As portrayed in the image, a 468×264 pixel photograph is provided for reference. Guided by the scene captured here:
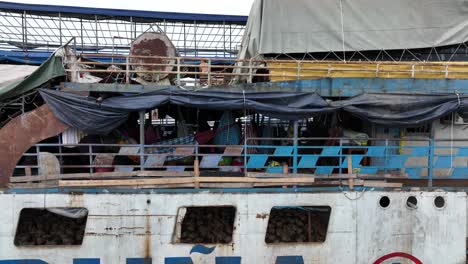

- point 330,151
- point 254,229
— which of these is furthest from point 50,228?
point 330,151

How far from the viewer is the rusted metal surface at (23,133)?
23.8 ft

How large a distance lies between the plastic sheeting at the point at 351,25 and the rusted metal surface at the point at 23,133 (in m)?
5.30

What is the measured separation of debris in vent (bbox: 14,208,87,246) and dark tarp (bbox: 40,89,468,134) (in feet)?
6.54

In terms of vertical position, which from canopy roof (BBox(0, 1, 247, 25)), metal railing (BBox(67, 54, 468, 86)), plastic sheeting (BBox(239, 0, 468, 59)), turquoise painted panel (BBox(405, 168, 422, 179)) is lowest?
turquoise painted panel (BBox(405, 168, 422, 179))

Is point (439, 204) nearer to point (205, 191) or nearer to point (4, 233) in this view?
point (205, 191)

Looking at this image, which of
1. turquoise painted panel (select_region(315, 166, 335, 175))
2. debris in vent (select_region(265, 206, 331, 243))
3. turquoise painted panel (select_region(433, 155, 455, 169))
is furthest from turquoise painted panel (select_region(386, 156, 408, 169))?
debris in vent (select_region(265, 206, 331, 243))

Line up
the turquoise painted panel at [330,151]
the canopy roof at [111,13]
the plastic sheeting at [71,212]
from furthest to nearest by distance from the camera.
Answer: the canopy roof at [111,13], the turquoise painted panel at [330,151], the plastic sheeting at [71,212]

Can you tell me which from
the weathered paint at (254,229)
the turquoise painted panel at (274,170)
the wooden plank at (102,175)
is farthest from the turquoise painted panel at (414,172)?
the wooden plank at (102,175)

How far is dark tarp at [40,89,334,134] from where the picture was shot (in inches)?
284

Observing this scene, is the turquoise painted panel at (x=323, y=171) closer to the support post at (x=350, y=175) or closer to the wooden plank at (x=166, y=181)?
the support post at (x=350, y=175)

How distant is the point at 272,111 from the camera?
7.60 meters

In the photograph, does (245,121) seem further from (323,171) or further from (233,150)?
(323,171)

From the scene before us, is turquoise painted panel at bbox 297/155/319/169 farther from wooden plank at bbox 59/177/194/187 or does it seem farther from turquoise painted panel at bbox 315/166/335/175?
wooden plank at bbox 59/177/194/187

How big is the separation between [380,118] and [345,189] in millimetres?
1800
